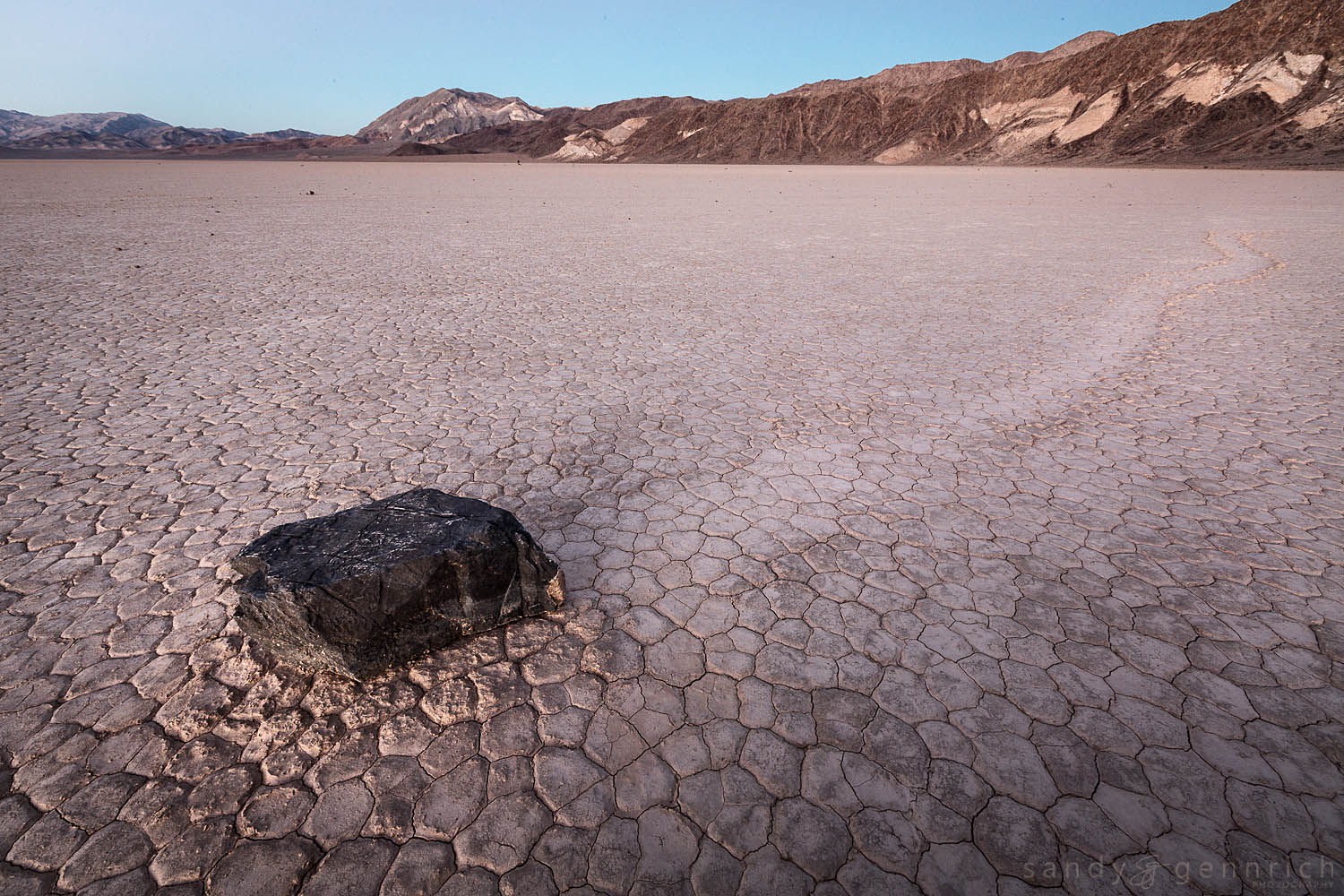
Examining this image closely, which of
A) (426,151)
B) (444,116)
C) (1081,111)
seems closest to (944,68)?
(1081,111)

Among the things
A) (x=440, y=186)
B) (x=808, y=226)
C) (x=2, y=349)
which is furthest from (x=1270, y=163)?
(x=2, y=349)

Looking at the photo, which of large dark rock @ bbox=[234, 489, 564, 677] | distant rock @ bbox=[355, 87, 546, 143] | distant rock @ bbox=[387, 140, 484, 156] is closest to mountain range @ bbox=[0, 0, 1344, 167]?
distant rock @ bbox=[387, 140, 484, 156]

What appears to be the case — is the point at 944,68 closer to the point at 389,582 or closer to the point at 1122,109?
the point at 1122,109

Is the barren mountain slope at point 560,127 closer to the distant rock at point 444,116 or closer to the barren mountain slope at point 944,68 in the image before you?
the barren mountain slope at point 944,68

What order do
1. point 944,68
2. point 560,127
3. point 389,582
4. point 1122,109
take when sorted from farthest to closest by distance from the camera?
point 560,127
point 944,68
point 1122,109
point 389,582

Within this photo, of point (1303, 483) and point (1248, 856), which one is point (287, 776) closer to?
point (1248, 856)

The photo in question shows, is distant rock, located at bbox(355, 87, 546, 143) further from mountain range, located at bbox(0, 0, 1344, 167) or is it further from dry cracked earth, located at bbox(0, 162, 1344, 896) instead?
dry cracked earth, located at bbox(0, 162, 1344, 896)
